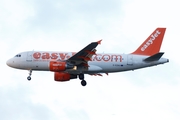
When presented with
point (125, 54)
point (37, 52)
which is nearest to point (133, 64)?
point (125, 54)

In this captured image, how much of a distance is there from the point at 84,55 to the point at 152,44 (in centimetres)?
1018

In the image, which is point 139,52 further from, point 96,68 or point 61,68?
point 61,68

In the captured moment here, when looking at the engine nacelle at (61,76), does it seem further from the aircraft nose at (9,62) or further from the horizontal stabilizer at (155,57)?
the horizontal stabilizer at (155,57)

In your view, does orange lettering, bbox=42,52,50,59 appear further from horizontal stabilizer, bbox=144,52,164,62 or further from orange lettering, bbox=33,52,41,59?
horizontal stabilizer, bbox=144,52,164,62

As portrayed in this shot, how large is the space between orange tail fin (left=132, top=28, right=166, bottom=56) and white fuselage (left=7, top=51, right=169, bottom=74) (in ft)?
5.46

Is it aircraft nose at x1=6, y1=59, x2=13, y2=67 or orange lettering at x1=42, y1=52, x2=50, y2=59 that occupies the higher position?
orange lettering at x1=42, y1=52, x2=50, y2=59

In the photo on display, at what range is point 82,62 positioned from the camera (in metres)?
68.7

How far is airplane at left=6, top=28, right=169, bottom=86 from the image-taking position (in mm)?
68375

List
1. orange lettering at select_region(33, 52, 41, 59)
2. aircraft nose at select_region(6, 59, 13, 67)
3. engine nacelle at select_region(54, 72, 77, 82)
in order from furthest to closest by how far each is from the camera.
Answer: engine nacelle at select_region(54, 72, 77, 82), aircraft nose at select_region(6, 59, 13, 67), orange lettering at select_region(33, 52, 41, 59)

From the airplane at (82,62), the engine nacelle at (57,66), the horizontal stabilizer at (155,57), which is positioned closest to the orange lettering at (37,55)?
the airplane at (82,62)

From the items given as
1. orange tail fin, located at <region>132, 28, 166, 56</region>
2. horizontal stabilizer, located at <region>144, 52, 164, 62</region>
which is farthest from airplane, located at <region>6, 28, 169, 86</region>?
orange tail fin, located at <region>132, 28, 166, 56</region>

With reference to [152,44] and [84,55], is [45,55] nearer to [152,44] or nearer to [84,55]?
[84,55]

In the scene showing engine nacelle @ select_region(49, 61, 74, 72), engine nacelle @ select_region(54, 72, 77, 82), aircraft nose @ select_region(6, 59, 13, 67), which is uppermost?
aircraft nose @ select_region(6, 59, 13, 67)

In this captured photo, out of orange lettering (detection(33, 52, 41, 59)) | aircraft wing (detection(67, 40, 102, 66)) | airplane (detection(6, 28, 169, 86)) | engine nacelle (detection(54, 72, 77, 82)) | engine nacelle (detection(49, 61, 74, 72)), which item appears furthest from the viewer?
engine nacelle (detection(54, 72, 77, 82))
